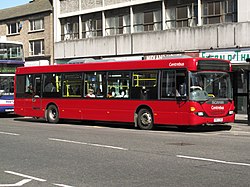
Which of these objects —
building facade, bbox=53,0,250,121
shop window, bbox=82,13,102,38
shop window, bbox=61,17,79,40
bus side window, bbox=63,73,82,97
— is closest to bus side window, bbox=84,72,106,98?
bus side window, bbox=63,73,82,97

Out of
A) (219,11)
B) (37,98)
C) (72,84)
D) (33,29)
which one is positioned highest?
(33,29)

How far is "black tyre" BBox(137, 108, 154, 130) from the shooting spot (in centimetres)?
1792

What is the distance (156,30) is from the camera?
29438 millimetres

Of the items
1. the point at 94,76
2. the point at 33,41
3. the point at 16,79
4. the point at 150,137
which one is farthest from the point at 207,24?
the point at 33,41

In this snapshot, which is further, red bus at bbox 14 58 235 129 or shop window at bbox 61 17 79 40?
shop window at bbox 61 17 79 40

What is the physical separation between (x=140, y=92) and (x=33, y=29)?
79.9 feet

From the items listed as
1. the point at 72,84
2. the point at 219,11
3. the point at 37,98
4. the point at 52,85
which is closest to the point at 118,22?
the point at 219,11

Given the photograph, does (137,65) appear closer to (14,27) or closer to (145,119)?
(145,119)

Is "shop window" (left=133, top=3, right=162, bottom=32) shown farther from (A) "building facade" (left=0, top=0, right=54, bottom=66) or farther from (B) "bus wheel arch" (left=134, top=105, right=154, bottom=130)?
(B) "bus wheel arch" (left=134, top=105, right=154, bottom=130)

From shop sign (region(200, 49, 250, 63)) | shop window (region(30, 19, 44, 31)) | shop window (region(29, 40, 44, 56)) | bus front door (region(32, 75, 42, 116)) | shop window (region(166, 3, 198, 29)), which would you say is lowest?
bus front door (region(32, 75, 42, 116))

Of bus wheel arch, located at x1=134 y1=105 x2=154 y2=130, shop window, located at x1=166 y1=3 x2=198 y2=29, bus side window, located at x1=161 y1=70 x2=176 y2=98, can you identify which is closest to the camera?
bus side window, located at x1=161 y1=70 x2=176 y2=98

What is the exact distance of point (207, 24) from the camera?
26516 millimetres

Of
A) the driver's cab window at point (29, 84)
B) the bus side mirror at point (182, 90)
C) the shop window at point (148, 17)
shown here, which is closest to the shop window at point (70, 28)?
the shop window at point (148, 17)

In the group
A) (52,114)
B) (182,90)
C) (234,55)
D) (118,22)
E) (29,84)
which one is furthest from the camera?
(118,22)
